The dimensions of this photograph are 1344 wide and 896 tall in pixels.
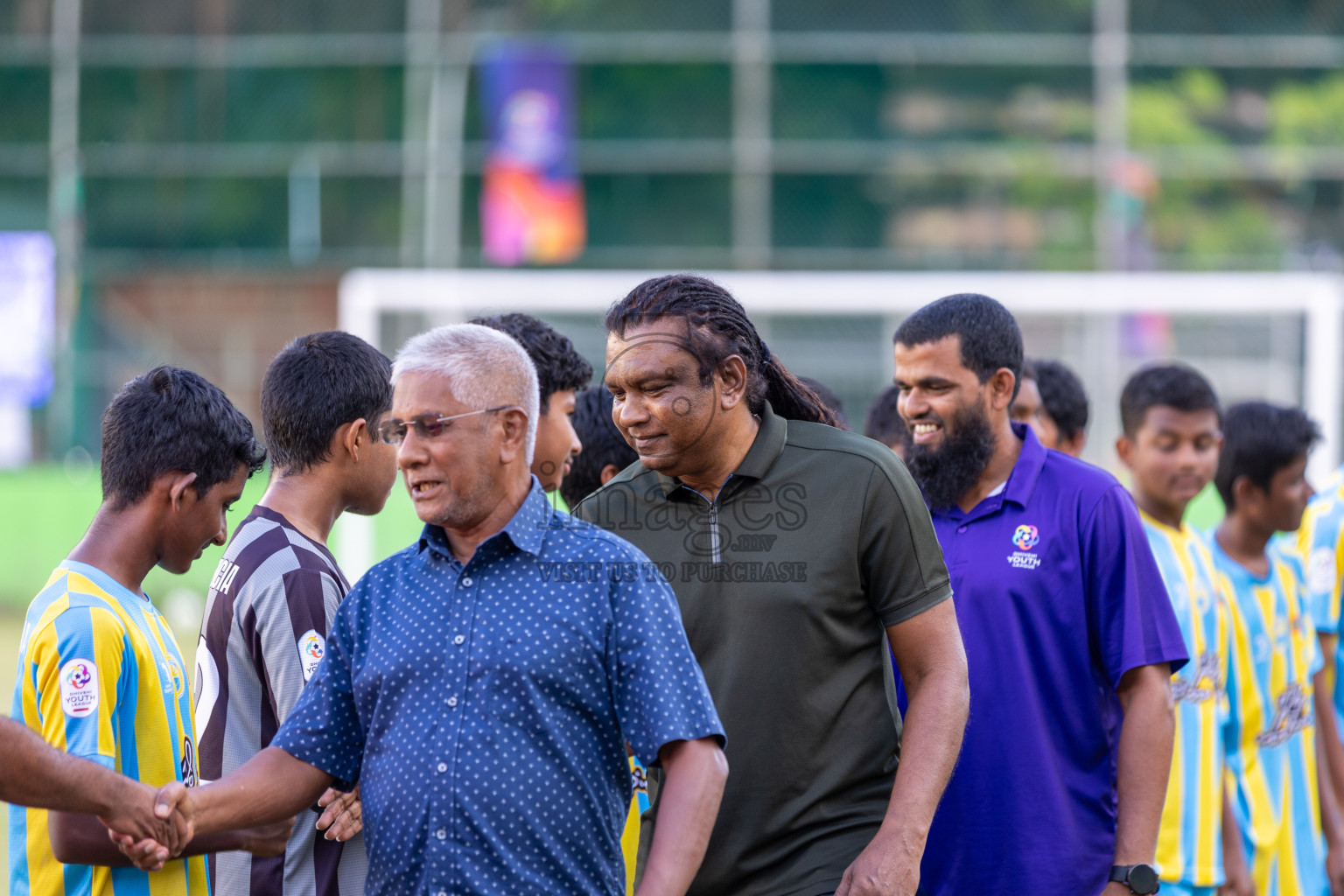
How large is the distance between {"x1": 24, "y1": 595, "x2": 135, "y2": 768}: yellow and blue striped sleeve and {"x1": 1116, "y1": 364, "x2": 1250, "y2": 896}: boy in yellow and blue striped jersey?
3.13m

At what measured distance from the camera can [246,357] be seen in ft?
65.2

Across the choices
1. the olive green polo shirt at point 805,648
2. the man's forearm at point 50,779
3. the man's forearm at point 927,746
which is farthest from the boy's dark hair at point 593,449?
the man's forearm at point 50,779

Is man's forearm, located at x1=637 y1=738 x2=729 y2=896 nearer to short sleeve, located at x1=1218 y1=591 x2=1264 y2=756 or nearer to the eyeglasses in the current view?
the eyeglasses

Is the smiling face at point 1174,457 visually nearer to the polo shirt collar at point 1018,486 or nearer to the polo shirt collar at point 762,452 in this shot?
the polo shirt collar at point 1018,486

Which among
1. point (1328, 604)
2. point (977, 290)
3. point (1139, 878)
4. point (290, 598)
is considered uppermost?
point (977, 290)

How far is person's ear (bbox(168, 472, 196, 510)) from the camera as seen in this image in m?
3.04

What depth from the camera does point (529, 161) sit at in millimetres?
19484

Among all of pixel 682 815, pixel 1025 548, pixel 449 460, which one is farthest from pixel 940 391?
pixel 682 815

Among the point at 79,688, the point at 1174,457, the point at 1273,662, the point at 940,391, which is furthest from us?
the point at 1273,662

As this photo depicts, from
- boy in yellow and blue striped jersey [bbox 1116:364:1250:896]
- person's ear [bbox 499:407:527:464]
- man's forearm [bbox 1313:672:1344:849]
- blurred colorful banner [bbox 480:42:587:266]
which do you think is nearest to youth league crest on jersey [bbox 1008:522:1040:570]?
boy in yellow and blue striped jersey [bbox 1116:364:1250:896]

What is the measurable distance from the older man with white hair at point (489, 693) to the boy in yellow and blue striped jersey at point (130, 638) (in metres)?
0.32

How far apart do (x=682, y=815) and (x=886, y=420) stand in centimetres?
300

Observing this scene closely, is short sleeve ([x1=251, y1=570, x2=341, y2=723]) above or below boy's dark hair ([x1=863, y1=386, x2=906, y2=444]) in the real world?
below

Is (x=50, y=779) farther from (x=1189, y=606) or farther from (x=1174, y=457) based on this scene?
(x=1174, y=457)
